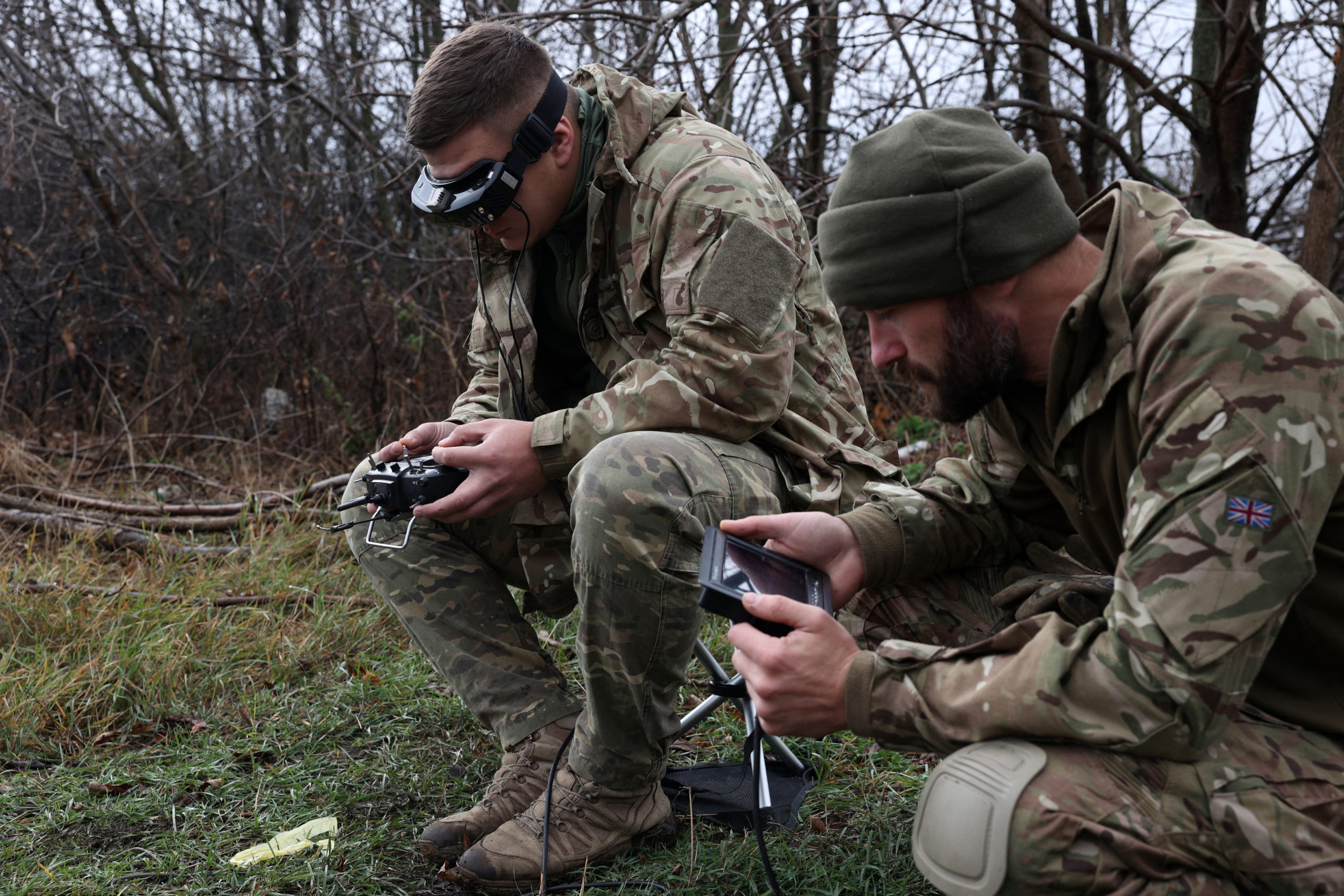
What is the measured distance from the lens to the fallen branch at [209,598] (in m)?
4.26

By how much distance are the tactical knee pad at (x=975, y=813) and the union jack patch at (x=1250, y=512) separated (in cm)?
42

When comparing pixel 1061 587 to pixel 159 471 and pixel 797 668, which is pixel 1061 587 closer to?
pixel 797 668

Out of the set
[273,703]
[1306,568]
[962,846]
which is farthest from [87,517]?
[1306,568]

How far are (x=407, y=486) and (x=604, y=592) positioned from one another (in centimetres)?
62

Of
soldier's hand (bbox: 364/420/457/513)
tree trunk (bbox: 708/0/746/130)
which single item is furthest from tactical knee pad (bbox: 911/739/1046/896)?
tree trunk (bbox: 708/0/746/130)

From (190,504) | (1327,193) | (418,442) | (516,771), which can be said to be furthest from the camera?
(190,504)

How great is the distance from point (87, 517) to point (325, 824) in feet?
10.1

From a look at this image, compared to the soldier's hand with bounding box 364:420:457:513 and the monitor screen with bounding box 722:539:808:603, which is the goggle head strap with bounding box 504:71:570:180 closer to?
the soldier's hand with bounding box 364:420:457:513

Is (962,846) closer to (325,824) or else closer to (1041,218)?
(1041,218)

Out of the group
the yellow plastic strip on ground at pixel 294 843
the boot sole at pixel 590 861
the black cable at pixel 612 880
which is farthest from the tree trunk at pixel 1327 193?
the yellow plastic strip on ground at pixel 294 843

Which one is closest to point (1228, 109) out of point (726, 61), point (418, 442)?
point (726, 61)

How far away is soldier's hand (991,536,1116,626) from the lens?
1.97m

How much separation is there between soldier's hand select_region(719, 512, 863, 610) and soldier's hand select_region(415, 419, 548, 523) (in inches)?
23.7

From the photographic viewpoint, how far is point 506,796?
265cm
